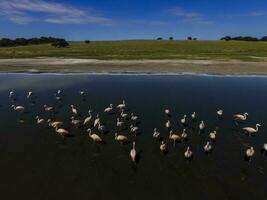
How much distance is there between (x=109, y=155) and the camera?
22.6 meters

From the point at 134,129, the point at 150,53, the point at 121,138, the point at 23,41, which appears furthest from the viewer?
the point at 23,41

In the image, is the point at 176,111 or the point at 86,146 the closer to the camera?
the point at 86,146

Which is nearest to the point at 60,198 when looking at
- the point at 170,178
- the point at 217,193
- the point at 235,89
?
the point at 170,178

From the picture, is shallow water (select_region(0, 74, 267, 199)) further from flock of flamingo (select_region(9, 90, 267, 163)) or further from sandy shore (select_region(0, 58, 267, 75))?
sandy shore (select_region(0, 58, 267, 75))

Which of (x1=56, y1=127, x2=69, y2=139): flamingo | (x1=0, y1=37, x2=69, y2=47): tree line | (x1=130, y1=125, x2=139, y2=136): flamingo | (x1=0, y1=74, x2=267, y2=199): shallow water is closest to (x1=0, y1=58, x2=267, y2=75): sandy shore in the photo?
(x1=0, y1=74, x2=267, y2=199): shallow water

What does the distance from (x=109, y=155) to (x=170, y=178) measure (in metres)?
4.39

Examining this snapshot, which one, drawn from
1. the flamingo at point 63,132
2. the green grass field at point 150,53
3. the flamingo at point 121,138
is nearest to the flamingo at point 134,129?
the flamingo at point 121,138

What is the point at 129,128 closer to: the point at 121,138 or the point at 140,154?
the point at 121,138

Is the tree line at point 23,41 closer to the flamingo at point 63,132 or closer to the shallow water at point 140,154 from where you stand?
the shallow water at point 140,154

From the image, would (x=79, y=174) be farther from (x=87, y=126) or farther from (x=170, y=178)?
(x=87, y=126)

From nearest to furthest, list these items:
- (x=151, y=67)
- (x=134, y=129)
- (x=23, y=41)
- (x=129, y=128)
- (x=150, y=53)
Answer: (x=134, y=129) < (x=129, y=128) < (x=151, y=67) < (x=150, y=53) < (x=23, y=41)

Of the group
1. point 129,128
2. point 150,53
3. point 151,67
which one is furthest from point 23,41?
point 129,128

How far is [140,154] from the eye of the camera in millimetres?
22594

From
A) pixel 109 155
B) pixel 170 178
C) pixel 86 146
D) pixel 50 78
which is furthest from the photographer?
pixel 50 78
